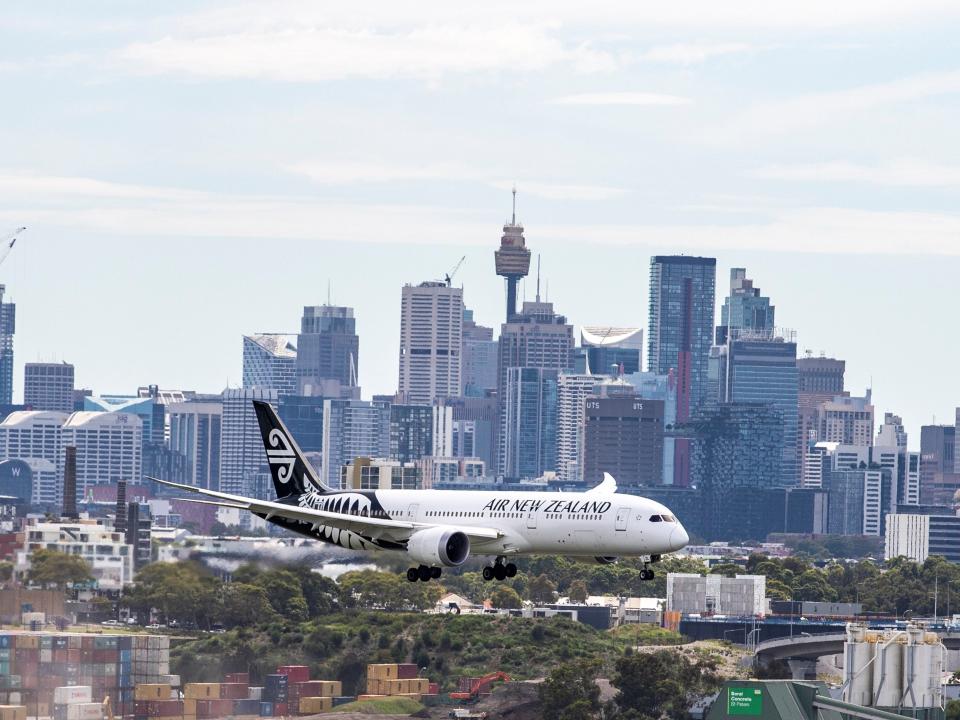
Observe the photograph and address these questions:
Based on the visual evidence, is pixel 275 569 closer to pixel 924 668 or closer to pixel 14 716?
pixel 14 716

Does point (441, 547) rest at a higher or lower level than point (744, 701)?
higher

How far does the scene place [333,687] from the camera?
160 m

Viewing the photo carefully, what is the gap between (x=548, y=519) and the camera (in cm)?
11200

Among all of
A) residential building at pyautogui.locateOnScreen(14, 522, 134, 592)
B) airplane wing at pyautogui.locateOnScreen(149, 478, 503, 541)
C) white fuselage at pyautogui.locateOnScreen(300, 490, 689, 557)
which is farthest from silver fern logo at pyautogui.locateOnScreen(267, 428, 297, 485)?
residential building at pyautogui.locateOnScreen(14, 522, 134, 592)

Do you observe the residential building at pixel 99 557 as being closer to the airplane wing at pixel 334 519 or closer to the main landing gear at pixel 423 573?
the airplane wing at pixel 334 519

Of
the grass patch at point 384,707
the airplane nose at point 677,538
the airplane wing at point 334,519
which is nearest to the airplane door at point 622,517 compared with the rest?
the airplane nose at point 677,538

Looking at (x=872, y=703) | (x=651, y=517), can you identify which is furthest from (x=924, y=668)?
(x=651, y=517)

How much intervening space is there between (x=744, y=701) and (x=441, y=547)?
52719mm

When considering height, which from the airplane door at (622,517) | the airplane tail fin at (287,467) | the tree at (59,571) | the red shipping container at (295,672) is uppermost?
the airplane tail fin at (287,467)

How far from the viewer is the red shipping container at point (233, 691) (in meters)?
150

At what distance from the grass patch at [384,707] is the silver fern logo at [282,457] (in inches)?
1257

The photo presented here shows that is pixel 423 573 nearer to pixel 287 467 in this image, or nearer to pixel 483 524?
A: pixel 483 524

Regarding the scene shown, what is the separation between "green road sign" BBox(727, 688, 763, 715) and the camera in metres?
60.6

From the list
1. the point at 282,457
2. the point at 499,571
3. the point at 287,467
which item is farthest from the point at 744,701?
the point at 282,457
